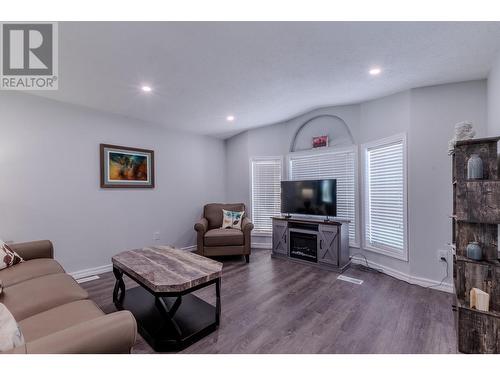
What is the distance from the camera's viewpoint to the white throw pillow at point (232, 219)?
13.2 ft

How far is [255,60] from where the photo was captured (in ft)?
6.81

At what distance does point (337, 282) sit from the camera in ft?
Answer: 9.20

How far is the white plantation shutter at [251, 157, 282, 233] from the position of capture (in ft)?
14.4

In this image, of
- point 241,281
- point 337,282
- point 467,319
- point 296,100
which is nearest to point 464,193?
point 467,319

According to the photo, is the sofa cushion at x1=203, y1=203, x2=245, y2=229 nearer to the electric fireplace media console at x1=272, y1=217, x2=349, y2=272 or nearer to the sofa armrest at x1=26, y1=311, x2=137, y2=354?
the electric fireplace media console at x1=272, y1=217, x2=349, y2=272

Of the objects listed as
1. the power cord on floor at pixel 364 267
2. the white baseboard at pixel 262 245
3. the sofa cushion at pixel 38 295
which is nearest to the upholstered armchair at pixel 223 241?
the white baseboard at pixel 262 245

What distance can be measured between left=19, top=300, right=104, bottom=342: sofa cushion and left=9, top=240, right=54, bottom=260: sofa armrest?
4.10ft

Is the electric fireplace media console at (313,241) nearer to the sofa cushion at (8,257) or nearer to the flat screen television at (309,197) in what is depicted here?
the flat screen television at (309,197)

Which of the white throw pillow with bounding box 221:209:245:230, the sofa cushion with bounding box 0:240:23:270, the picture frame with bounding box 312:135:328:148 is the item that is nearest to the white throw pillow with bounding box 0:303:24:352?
the sofa cushion with bounding box 0:240:23:270

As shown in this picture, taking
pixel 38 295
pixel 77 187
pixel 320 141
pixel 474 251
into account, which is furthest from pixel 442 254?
pixel 77 187
